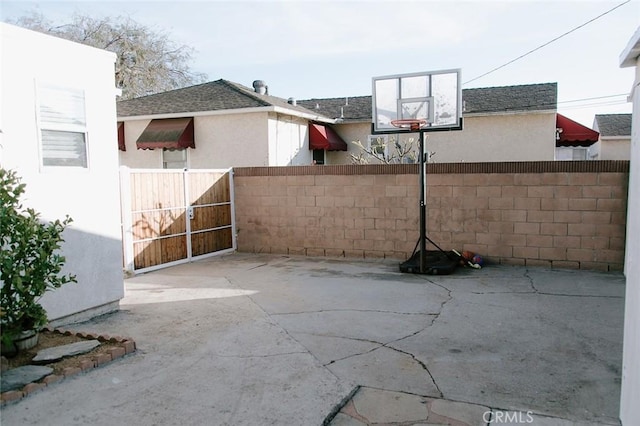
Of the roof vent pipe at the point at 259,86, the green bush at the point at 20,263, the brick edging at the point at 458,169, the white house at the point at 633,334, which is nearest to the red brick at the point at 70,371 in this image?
the green bush at the point at 20,263

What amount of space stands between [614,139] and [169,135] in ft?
79.4

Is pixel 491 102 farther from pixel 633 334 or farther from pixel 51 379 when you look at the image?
pixel 51 379

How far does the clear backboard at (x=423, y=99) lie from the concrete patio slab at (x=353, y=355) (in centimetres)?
296

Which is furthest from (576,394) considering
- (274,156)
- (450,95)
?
(274,156)

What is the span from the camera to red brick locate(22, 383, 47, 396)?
13.3 ft

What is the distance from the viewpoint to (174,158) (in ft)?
53.6

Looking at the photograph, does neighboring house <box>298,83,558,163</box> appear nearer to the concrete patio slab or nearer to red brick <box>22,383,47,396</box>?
the concrete patio slab

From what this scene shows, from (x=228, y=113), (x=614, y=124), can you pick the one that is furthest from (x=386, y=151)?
(x=614, y=124)

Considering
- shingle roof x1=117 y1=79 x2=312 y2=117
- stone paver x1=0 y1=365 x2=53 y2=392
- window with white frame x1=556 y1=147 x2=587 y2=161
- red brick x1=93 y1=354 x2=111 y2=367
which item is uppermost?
shingle roof x1=117 y1=79 x2=312 y2=117

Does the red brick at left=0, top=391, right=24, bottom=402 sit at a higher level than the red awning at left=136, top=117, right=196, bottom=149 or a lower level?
lower

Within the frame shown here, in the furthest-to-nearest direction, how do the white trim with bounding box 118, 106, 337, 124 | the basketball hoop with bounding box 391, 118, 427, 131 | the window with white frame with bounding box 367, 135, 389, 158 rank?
the window with white frame with bounding box 367, 135, 389, 158 → the white trim with bounding box 118, 106, 337, 124 → the basketball hoop with bounding box 391, 118, 427, 131

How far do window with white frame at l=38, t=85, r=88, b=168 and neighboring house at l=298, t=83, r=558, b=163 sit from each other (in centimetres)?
1218

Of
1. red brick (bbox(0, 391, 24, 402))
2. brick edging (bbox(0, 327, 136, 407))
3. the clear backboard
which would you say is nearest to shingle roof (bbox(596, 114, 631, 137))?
the clear backboard

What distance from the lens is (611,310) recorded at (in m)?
6.52
